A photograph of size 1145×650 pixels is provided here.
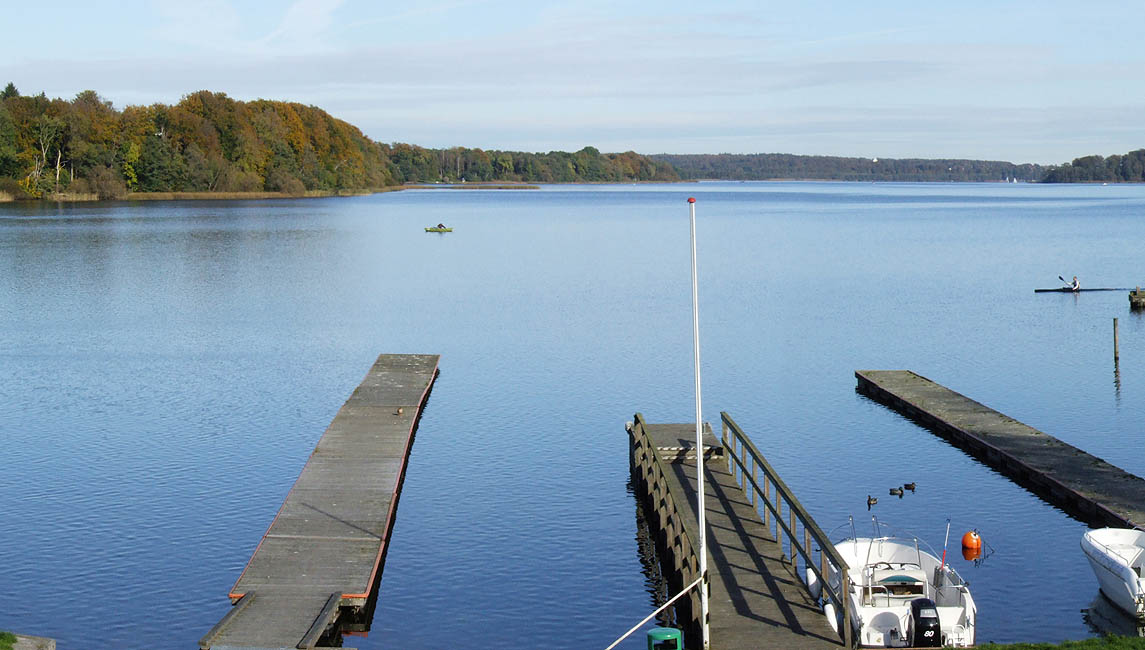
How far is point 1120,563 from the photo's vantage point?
20203 mm

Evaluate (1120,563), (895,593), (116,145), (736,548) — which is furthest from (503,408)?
(116,145)

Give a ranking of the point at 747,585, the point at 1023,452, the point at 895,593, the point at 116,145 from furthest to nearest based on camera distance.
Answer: the point at 116,145 < the point at 1023,452 < the point at 895,593 < the point at 747,585

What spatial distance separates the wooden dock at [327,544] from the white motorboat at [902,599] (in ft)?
25.6

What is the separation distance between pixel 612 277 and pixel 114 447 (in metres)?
48.1

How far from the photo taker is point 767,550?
835 inches

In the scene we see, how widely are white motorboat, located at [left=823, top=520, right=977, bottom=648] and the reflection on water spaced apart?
2.16 metres

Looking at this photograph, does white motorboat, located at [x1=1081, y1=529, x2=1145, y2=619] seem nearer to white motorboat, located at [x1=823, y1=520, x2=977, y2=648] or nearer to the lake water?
the lake water

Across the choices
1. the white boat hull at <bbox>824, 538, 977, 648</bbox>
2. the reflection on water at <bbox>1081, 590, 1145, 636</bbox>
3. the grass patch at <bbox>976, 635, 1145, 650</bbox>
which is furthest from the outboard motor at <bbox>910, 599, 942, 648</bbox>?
the reflection on water at <bbox>1081, 590, 1145, 636</bbox>

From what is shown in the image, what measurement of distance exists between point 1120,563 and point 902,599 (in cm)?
397

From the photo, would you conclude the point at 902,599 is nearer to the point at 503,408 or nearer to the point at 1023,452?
the point at 1023,452

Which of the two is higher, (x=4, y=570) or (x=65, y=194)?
(x=65, y=194)

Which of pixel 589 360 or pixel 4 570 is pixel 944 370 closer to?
pixel 589 360

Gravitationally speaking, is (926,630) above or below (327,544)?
below

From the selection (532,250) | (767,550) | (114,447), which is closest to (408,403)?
(114,447)
